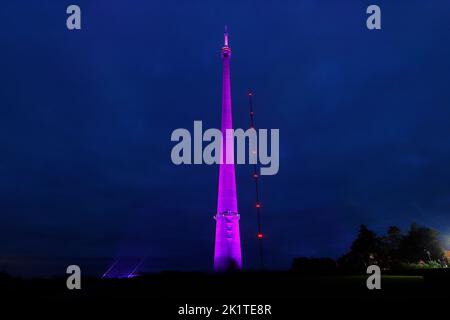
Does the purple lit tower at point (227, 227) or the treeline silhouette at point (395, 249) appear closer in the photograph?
the purple lit tower at point (227, 227)

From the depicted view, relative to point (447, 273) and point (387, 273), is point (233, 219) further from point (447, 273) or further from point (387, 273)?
point (447, 273)

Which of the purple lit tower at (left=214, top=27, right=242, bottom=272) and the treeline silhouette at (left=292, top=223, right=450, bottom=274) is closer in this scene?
the purple lit tower at (left=214, top=27, right=242, bottom=272)

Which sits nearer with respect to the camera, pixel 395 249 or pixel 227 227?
pixel 227 227

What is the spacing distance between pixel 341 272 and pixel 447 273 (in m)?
13.5
